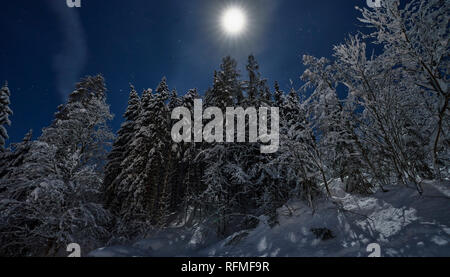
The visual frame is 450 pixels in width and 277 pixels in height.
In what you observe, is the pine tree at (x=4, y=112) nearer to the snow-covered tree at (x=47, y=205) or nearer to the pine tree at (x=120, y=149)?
the pine tree at (x=120, y=149)

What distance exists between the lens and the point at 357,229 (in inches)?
253

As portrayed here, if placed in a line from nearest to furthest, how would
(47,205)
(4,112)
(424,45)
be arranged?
(424,45)
(47,205)
(4,112)

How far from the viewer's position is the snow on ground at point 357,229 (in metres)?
4.70

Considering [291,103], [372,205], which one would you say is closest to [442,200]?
[372,205]

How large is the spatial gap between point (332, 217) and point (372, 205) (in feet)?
4.90

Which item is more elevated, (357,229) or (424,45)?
(424,45)

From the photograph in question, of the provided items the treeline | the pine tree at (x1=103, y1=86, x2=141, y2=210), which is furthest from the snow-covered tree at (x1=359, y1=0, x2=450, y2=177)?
the pine tree at (x1=103, y1=86, x2=141, y2=210)

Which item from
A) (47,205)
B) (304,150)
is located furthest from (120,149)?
(304,150)

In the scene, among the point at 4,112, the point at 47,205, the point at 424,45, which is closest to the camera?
the point at 424,45

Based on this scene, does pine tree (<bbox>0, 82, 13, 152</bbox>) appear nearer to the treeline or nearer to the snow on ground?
the treeline

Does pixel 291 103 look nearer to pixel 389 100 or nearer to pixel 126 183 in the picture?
pixel 389 100

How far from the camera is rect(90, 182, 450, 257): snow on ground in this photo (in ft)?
15.4

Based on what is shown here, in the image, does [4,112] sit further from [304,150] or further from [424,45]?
[424,45]

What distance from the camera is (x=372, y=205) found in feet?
24.1
